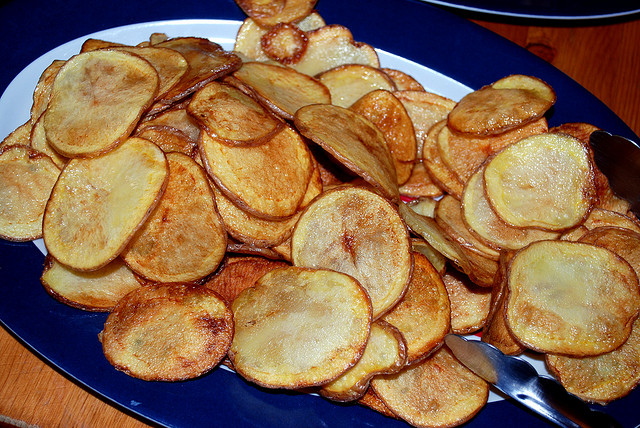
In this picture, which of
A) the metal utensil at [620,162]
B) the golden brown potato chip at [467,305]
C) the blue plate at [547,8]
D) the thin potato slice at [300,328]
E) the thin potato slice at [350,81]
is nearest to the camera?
the thin potato slice at [300,328]

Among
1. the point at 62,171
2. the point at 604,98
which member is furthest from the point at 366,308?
the point at 604,98

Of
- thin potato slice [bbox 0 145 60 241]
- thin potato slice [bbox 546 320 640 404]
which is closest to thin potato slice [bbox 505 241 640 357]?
thin potato slice [bbox 546 320 640 404]

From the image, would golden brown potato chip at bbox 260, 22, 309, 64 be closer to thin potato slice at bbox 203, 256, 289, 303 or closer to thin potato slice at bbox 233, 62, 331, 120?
thin potato slice at bbox 233, 62, 331, 120

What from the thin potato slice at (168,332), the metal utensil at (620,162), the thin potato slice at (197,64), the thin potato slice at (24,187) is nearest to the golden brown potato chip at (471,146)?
the metal utensil at (620,162)

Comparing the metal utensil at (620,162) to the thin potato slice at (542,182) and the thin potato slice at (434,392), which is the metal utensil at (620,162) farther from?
the thin potato slice at (434,392)

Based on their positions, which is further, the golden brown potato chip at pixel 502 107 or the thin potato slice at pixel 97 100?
the golden brown potato chip at pixel 502 107

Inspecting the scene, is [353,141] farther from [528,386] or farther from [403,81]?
[528,386]
